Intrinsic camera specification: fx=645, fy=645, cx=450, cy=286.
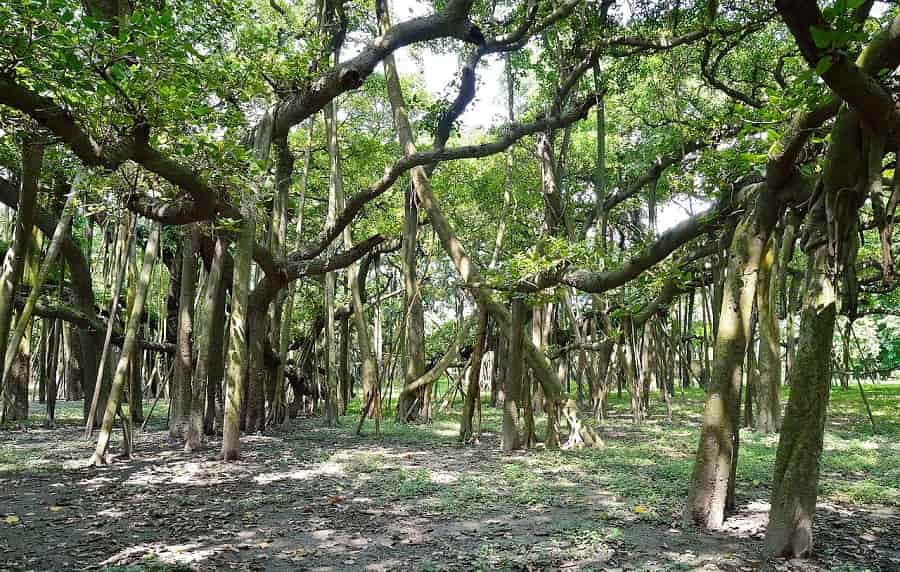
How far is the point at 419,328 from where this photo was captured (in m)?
11.2

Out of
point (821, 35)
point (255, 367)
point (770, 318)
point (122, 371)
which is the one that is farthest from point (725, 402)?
point (255, 367)

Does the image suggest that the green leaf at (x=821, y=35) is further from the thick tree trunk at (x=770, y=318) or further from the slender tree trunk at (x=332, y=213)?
the slender tree trunk at (x=332, y=213)

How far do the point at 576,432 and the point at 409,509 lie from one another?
12.3 feet

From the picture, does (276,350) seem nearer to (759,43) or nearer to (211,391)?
(211,391)

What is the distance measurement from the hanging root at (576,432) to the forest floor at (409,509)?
22 centimetres

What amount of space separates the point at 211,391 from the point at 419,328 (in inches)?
143

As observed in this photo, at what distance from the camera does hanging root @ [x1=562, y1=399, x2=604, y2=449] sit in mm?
8195

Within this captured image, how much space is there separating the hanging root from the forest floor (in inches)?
8.6

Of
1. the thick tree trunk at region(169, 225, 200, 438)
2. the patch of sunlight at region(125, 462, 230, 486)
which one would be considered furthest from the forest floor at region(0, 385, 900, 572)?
the thick tree trunk at region(169, 225, 200, 438)

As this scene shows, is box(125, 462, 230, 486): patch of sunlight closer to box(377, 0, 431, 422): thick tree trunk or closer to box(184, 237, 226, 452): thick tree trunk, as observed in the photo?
box(184, 237, 226, 452): thick tree trunk

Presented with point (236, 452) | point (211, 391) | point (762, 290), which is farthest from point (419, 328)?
point (762, 290)

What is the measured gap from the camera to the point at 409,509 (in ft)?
16.3

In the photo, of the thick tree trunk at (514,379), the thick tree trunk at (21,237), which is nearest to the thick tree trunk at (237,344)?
the thick tree trunk at (21,237)

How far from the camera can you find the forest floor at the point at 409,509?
3.69 meters
